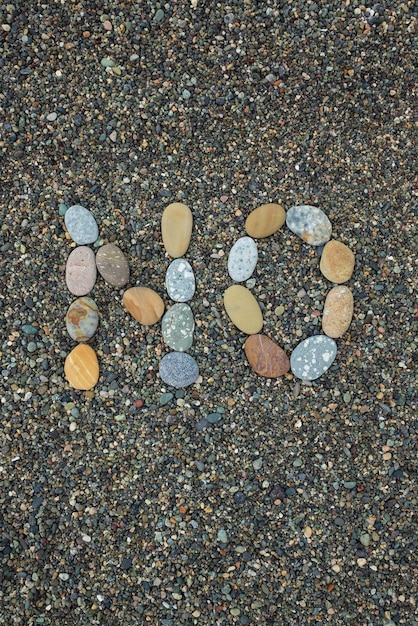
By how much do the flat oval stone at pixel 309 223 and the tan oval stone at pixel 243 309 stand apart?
7.6 inches

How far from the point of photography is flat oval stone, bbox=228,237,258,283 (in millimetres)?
1242

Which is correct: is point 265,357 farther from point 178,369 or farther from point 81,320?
point 81,320

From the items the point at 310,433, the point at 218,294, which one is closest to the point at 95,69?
the point at 218,294

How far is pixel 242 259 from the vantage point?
4.08 feet

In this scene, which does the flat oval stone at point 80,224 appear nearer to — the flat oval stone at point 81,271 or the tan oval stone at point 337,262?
the flat oval stone at point 81,271

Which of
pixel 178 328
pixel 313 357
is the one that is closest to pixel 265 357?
pixel 313 357

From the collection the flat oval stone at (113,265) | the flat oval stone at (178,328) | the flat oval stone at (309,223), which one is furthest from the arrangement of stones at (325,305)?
the flat oval stone at (113,265)

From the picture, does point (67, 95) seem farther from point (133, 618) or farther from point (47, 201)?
point (133, 618)

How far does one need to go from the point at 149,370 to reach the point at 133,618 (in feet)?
1.88

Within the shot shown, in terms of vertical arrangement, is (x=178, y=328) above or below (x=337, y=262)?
below

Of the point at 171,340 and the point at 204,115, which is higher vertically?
the point at 204,115

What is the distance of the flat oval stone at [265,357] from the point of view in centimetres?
123

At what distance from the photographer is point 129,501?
123 centimetres

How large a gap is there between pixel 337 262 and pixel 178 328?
409 mm
